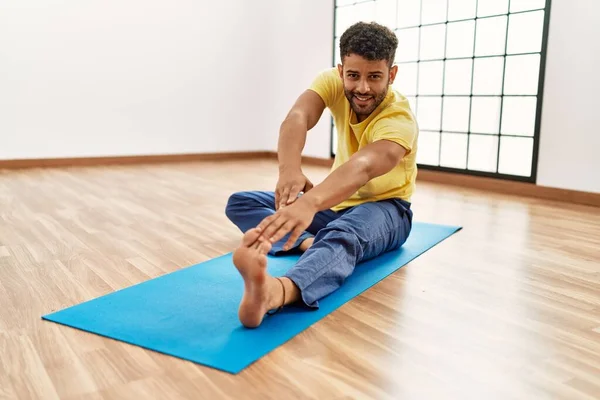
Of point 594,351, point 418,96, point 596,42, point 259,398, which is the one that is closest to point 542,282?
point 594,351

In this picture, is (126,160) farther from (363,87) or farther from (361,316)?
(361,316)

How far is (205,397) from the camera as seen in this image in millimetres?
979

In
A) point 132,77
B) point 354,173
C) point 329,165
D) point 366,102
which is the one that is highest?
point 132,77

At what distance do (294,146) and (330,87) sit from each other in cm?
31

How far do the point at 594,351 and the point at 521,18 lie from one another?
114 inches

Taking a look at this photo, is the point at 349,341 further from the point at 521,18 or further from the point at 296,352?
the point at 521,18

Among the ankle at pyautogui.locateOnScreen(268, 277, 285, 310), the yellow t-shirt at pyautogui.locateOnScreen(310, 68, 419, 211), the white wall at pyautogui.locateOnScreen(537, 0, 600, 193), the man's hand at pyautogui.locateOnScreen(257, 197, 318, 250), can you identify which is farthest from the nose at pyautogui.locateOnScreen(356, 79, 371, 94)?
the white wall at pyautogui.locateOnScreen(537, 0, 600, 193)

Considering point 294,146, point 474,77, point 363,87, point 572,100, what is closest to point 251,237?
point 294,146

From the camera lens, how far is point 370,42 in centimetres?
151

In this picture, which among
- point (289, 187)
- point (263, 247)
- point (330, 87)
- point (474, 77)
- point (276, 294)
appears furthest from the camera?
point (474, 77)

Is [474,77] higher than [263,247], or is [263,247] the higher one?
[474,77]

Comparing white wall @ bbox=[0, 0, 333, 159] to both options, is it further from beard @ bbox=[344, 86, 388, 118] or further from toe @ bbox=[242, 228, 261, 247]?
toe @ bbox=[242, 228, 261, 247]

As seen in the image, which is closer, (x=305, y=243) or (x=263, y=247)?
(x=263, y=247)

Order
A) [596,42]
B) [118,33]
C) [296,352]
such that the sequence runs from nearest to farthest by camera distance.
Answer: [296,352]
[596,42]
[118,33]
